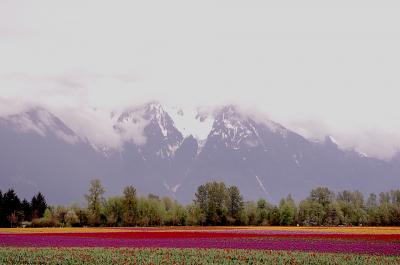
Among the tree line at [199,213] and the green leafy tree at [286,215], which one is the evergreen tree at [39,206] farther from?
the green leafy tree at [286,215]

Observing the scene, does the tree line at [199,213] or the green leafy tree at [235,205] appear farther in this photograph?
the green leafy tree at [235,205]

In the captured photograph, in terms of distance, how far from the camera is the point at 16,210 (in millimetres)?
144625

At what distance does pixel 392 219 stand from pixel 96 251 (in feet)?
358

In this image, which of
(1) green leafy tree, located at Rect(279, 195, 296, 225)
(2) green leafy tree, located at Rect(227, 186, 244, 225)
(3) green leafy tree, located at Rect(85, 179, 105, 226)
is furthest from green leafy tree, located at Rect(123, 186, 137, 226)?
(1) green leafy tree, located at Rect(279, 195, 296, 225)

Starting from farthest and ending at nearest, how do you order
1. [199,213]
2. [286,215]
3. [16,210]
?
[16,210]
[286,215]
[199,213]

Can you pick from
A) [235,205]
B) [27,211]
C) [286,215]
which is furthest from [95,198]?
[286,215]

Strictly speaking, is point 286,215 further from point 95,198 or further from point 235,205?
point 95,198

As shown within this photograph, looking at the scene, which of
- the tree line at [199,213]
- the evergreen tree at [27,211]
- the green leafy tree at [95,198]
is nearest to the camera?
the tree line at [199,213]

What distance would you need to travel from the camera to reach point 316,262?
108 feet

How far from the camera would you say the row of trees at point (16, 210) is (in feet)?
437

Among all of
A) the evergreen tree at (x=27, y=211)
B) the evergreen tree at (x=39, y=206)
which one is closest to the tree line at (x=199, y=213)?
the evergreen tree at (x=27, y=211)

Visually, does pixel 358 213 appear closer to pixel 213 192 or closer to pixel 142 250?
pixel 213 192

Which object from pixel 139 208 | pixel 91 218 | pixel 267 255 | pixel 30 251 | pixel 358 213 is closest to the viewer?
pixel 267 255

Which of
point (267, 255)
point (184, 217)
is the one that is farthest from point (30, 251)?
point (184, 217)
